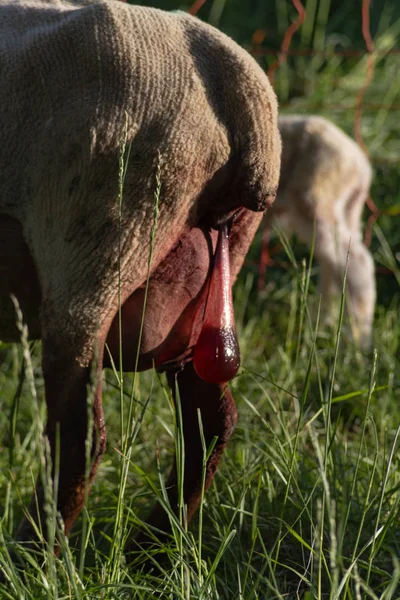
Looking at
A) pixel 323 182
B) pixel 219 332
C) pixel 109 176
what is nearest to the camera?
pixel 109 176

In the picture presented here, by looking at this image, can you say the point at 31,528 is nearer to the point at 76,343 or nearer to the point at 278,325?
the point at 76,343

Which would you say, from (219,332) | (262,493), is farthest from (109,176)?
(262,493)

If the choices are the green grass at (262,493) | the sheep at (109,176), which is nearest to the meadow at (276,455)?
the green grass at (262,493)

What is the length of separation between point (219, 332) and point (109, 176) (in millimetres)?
376

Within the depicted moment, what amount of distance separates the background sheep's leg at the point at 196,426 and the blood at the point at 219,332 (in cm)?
14

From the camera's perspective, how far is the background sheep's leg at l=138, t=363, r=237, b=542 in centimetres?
203

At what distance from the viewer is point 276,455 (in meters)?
1.91

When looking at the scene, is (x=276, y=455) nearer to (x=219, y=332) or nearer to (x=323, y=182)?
(x=219, y=332)

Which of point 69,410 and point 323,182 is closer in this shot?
point 69,410

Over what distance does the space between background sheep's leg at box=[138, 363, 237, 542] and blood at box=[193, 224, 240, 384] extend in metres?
0.14

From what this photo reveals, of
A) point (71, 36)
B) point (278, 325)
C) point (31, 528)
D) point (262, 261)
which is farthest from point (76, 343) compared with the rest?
point (262, 261)

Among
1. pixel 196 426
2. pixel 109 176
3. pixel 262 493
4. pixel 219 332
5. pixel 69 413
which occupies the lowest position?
pixel 262 493

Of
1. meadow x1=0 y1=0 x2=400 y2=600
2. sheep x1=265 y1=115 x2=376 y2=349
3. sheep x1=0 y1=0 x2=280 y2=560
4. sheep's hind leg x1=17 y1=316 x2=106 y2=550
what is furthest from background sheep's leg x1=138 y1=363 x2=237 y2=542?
sheep x1=265 y1=115 x2=376 y2=349

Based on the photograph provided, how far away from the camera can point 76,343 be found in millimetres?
1742
